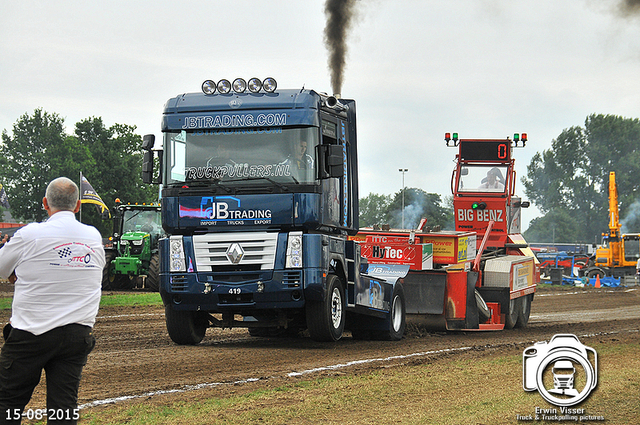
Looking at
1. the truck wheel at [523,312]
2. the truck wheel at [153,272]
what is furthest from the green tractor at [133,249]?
the truck wheel at [523,312]

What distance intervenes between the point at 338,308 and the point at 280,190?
210 cm

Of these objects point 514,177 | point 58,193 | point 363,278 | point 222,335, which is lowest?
point 222,335

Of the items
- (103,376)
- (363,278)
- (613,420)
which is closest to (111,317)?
(363,278)

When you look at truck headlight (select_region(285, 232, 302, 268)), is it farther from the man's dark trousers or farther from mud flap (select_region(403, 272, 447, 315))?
the man's dark trousers

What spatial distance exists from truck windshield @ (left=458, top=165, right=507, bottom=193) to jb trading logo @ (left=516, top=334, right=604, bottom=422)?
9.41m

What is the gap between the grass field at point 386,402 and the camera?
21.7 ft

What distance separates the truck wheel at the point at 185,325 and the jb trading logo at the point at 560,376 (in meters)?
4.94

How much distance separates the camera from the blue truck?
35.6ft

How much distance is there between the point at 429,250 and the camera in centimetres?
1489

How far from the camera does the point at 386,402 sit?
24.3 ft

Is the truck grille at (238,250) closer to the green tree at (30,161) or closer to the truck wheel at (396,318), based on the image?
the truck wheel at (396,318)

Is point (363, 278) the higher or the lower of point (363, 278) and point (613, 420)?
the higher

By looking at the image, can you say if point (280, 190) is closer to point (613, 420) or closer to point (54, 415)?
point (613, 420)

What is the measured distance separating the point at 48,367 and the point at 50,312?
0.35 meters
